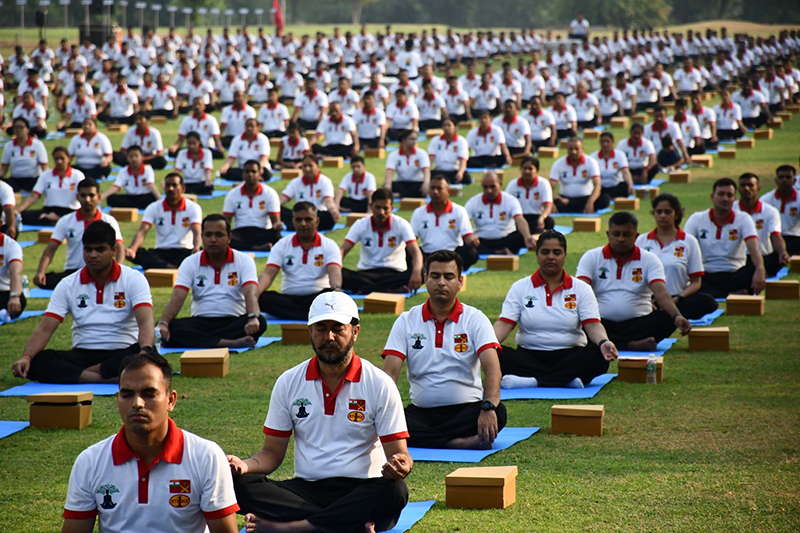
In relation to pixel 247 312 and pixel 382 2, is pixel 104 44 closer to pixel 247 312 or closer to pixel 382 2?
pixel 247 312

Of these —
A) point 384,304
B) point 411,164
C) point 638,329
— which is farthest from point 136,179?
point 638,329

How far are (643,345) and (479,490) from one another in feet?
15.6

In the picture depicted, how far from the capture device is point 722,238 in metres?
12.9

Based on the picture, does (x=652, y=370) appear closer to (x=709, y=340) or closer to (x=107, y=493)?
(x=709, y=340)

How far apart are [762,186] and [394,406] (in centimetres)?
1883

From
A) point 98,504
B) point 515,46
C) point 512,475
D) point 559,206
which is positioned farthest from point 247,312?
point 515,46

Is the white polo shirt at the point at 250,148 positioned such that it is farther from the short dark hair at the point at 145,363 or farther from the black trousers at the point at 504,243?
the short dark hair at the point at 145,363

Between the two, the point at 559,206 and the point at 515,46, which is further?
the point at 515,46

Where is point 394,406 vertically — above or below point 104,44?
below

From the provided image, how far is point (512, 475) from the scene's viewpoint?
251 inches

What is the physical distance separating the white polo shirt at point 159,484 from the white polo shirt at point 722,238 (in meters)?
9.14

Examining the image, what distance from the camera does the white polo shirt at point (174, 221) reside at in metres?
14.2

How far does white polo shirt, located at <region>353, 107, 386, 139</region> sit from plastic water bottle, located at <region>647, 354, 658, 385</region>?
16642mm

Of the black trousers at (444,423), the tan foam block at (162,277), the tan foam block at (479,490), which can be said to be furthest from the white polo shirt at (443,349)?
the tan foam block at (162,277)
